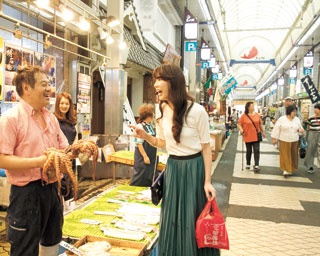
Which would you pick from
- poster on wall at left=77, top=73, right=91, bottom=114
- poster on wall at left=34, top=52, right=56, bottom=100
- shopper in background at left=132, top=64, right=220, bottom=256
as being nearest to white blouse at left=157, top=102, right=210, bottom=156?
shopper in background at left=132, top=64, right=220, bottom=256

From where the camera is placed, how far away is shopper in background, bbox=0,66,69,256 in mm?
2107

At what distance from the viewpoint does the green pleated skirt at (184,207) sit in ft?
9.15

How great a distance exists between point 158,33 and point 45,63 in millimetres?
8638

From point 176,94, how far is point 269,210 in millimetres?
4359

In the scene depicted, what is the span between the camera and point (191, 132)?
9.11 feet

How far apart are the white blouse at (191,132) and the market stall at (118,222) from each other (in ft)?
3.54

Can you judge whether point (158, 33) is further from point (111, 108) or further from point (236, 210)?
point (236, 210)

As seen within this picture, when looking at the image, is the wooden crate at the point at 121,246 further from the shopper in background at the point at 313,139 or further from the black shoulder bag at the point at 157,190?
the shopper in background at the point at 313,139

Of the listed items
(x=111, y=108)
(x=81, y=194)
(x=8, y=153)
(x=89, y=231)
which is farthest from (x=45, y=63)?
(x=8, y=153)

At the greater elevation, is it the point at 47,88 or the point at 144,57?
the point at 144,57

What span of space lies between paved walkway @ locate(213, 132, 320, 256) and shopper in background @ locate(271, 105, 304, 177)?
0.44 meters

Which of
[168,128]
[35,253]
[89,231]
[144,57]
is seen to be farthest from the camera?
[144,57]

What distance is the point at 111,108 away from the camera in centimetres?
818

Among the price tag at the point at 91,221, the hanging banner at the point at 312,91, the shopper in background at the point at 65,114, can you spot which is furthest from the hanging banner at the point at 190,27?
the price tag at the point at 91,221
